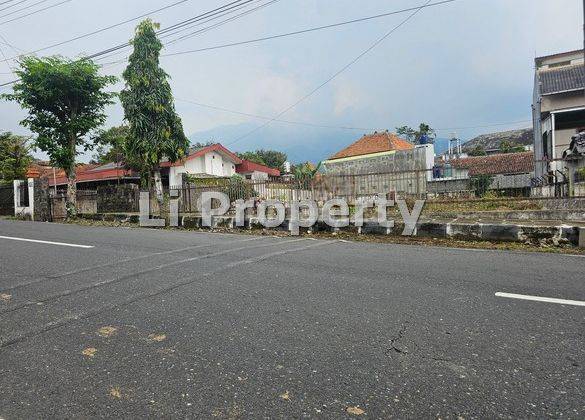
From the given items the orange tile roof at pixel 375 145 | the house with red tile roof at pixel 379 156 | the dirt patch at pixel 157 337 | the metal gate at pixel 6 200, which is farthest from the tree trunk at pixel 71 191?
the orange tile roof at pixel 375 145

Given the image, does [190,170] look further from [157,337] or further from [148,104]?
[157,337]

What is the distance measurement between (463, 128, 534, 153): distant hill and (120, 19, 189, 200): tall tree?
2000 inches

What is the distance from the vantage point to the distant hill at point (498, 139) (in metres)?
58.1

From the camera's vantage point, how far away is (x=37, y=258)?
7023 millimetres

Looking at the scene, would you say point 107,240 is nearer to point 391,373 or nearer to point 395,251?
point 395,251

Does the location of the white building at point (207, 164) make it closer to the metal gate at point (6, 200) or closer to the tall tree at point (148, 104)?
the tall tree at point (148, 104)

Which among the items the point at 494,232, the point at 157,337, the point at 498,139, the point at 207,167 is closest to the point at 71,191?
the point at 207,167

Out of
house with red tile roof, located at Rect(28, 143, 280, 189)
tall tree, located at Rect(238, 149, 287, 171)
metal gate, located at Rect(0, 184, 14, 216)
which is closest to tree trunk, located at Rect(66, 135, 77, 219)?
metal gate, located at Rect(0, 184, 14, 216)

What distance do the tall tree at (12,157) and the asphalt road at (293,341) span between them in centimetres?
2942

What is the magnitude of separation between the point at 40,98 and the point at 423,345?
20550mm

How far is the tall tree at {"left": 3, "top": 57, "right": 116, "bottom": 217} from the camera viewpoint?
17.9 m

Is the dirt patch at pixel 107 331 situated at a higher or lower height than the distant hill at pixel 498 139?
lower

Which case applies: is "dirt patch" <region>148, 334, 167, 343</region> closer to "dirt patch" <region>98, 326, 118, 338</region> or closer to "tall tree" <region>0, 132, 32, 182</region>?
"dirt patch" <region>98, 326, 118, 338</region>

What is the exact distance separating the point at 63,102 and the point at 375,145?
26.6m
